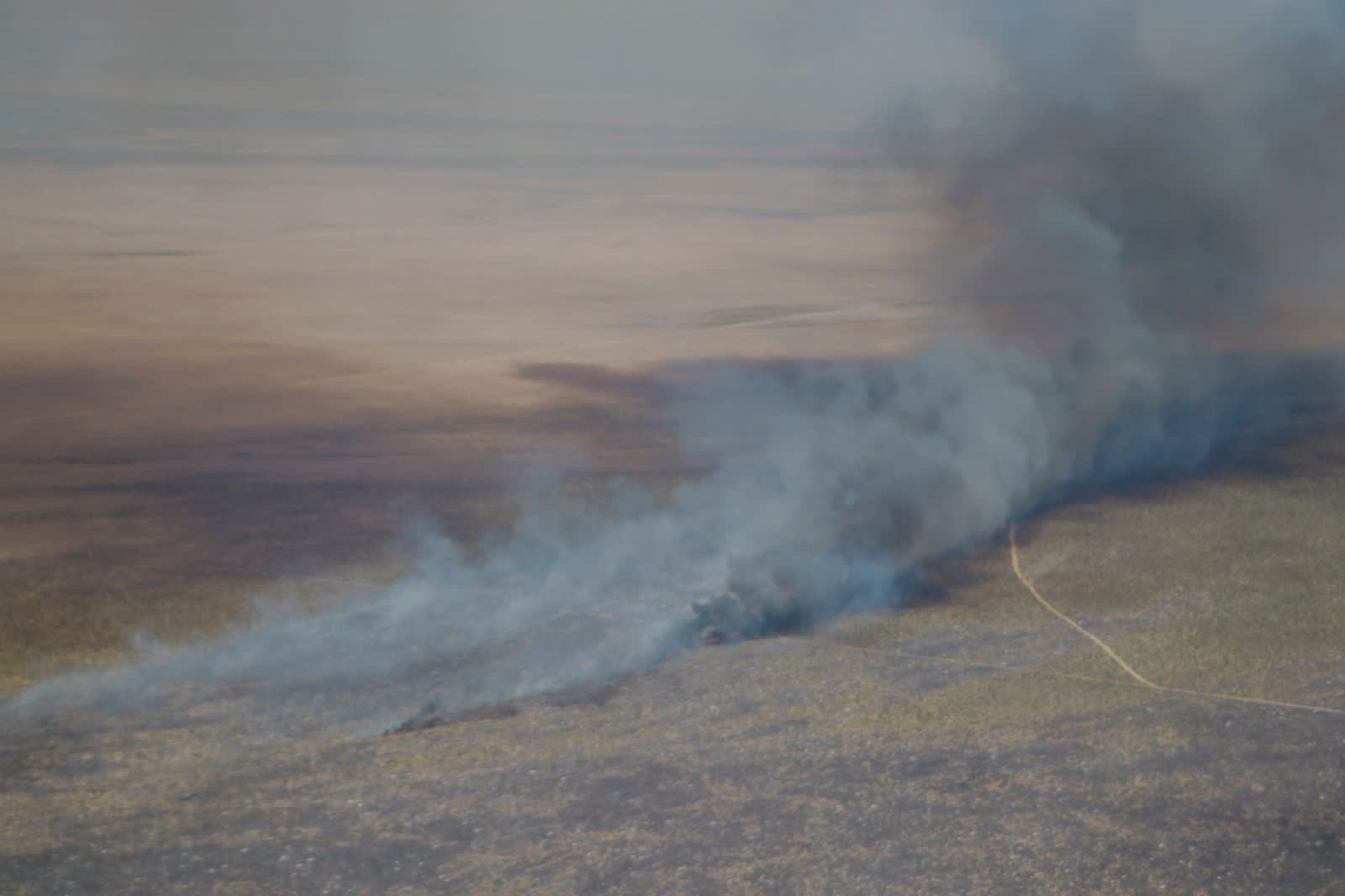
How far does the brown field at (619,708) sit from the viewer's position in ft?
17.7

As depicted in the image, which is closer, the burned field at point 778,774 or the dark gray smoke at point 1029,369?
the burned field at point 778,774

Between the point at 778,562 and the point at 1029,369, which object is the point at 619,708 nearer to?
the point at 778,562

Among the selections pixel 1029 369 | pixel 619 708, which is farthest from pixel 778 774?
pixel 1029 369

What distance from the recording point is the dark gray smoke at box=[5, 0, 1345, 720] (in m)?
8.91

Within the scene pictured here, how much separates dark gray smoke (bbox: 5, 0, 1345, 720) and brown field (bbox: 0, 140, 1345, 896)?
545 mm

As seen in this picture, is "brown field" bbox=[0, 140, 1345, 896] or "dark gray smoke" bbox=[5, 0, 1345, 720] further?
"dark gray smoke" bbox=[5, 0, 1345, 720]

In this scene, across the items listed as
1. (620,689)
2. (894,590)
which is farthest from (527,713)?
(894,590)

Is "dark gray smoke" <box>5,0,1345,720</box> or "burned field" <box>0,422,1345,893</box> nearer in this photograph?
"burned field" <box>0,422,1345,893</box>

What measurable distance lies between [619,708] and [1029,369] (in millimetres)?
5587

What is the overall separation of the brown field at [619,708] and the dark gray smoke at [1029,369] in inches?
21.5

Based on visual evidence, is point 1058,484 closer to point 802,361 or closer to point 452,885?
point 802,361

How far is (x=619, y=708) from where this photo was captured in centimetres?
694

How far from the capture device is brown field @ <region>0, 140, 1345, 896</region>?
17.7ft

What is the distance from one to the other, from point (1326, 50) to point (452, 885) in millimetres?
11048
